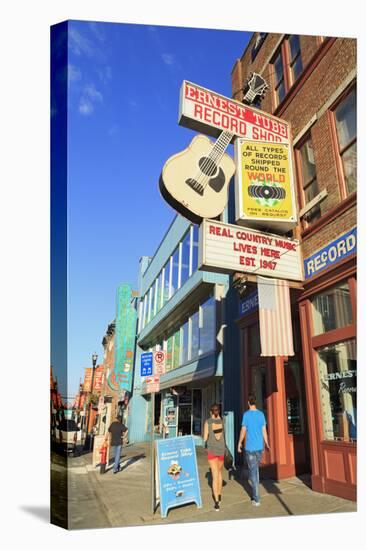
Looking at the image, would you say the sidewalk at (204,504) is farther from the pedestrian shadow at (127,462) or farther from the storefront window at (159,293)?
the storefront window at (159,293)

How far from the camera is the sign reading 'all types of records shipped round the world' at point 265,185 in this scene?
29.9 feet

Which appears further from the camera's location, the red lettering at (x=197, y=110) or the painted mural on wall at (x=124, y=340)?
the painted mural on wall at (x=124, y=340)

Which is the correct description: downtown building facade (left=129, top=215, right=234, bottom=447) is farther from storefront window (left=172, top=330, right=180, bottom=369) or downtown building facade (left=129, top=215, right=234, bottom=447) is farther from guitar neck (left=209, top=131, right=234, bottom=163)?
guitar neck (left=209, top=131, right=234, bottom=163)

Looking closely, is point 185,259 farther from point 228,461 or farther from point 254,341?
point 228,461

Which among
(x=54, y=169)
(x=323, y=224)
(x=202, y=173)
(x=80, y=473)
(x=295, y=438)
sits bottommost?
(x=80, y=473)

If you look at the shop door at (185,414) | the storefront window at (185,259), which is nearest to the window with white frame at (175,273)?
the storefront window at (185,259)

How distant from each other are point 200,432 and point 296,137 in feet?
40.1

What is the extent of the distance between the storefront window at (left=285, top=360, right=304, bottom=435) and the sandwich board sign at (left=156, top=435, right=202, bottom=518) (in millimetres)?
→ 3162

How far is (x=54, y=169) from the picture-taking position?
745 centimetres

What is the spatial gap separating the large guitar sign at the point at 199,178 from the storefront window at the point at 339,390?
359cm

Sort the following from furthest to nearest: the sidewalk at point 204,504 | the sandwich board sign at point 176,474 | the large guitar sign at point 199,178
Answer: the large guitar sign at point 199,178 → the sandwich board sign at point 176,474 → the sidewalk at point 204,504

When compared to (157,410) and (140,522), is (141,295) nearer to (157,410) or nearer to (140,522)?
(157,410)

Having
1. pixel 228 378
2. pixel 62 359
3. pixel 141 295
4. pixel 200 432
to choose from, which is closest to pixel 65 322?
pixel 62 359

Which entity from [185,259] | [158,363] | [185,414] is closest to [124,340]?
[185,414]
